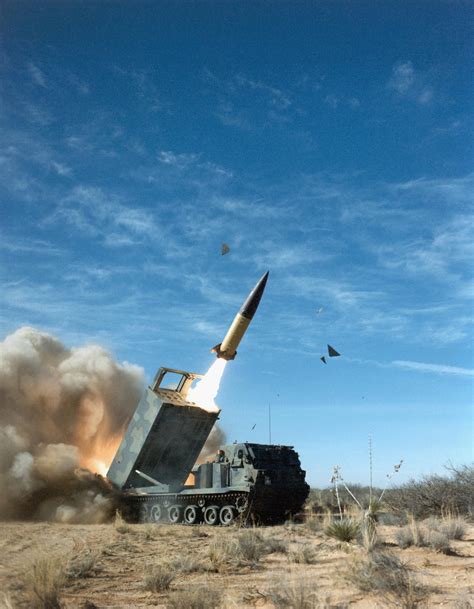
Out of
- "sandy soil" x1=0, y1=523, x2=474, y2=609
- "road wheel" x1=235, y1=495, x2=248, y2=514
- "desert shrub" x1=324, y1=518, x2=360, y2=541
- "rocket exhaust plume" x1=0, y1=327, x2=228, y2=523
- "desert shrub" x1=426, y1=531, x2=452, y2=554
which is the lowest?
"sandy soil" x1=0, y1=523, x2=474, y2=609

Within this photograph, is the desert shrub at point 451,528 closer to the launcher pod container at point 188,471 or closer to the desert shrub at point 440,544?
the desert shrub at point 440,544

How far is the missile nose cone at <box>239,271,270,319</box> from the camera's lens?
1755cm

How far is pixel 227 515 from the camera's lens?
16.9m

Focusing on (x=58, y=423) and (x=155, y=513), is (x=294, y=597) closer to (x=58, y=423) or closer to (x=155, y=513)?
(x=155, y=513)

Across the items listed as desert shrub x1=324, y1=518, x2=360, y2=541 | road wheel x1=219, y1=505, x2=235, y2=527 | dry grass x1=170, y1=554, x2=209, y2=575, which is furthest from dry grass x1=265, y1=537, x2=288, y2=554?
road wheel x1=219, y1=505, x2=235, y2=527

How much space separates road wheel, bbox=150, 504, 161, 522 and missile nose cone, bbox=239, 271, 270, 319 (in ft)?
22.7

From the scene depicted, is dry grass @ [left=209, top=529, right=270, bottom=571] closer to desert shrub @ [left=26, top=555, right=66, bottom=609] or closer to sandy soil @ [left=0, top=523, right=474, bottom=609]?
sandy soil @ [left=0, top=523, right=474, bottom=609]

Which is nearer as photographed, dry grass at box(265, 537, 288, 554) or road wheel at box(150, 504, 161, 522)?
dry grass at box(265, 537, 288, 554)

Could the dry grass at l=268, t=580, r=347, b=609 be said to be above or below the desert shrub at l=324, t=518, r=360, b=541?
below

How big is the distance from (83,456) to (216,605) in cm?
1805

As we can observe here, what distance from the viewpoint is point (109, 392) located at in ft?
83.3

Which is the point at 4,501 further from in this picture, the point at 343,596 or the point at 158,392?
the point at 343,596

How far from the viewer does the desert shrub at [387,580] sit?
680 centimetres

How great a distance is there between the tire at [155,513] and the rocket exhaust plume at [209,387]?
3.61 metres
